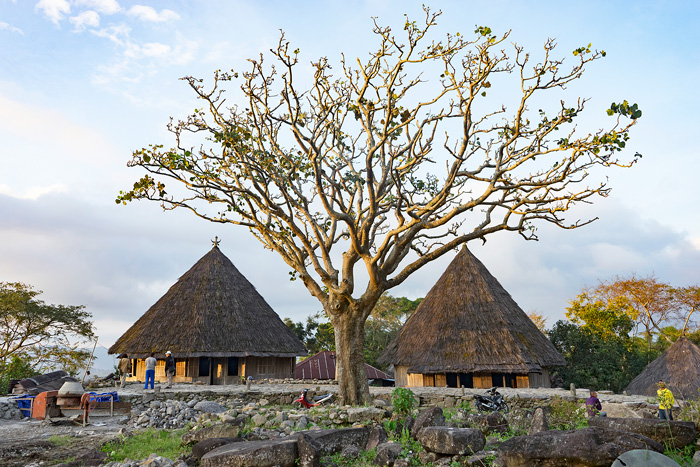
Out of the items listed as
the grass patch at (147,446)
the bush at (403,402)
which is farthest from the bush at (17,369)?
the bush at (403,402)

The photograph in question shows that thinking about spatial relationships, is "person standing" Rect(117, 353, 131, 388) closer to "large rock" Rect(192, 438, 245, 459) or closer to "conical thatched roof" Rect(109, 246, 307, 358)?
"conical thatched roof" Rect(109, 246, 307, 358)

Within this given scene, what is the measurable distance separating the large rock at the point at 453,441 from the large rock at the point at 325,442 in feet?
5.01

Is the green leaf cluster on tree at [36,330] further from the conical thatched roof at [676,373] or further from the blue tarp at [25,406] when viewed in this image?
the conical thatched roof at [676,373]

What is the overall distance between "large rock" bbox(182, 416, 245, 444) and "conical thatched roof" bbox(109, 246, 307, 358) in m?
13.6

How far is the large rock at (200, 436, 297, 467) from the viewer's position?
25.3 feet

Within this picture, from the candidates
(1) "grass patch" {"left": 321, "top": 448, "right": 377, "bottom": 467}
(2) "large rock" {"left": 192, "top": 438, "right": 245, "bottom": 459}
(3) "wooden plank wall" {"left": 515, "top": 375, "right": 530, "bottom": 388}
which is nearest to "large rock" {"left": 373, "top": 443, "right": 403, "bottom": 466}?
(1) "grass patch" {"left": 321, "top": 448, "right": 377, "bottom": 467}

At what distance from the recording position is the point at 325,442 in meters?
8.44

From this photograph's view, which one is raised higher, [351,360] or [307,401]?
[351,360]

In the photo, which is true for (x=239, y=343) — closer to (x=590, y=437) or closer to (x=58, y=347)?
(x=58, y=347)

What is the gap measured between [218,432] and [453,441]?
4.62 metres

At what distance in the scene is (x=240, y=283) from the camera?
93.8 feet

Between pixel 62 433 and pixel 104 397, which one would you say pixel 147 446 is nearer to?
pixel 62 433

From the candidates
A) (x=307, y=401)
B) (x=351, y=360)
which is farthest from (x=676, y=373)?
(x=307, y=401)

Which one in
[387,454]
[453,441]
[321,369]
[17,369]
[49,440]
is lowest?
[49,440]
